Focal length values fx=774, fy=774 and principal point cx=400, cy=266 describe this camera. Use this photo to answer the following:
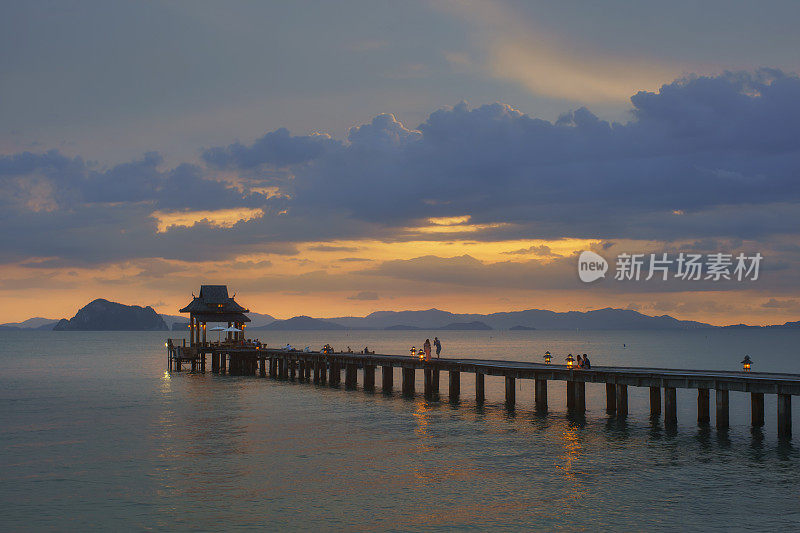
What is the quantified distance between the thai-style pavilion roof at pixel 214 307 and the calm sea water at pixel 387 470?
108ft

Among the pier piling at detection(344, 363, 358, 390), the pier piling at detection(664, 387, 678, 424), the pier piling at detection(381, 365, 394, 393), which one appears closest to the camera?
the pier piling at detection(664, 387, 678, 424)

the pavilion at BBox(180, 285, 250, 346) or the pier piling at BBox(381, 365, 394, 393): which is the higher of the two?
the pavilion at BBox(180, 285, 250, 346)

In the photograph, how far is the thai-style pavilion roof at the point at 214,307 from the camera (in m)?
81.5

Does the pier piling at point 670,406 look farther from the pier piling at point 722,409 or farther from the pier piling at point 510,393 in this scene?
the pier piling at point 510,393

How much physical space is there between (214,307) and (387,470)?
187 feet

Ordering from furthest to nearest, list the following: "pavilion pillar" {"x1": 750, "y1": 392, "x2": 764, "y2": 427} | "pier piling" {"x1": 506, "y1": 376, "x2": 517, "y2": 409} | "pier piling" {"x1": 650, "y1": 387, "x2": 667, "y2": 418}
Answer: "pier piling" {"x1": 506, "y1": 376, "x2": 517, "y2": 409}
"pier piling" {"x1": 650, "y1": 387, "x2": 667, "y2": 418}
"pavilion pillar" {"x1": 750, "y1": 392, "x2": 764, "y2": 427}

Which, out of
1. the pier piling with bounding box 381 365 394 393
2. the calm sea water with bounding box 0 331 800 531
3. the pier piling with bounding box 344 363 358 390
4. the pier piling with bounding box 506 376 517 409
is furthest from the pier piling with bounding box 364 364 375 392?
the pier piling with bounding box 506 376 517 409

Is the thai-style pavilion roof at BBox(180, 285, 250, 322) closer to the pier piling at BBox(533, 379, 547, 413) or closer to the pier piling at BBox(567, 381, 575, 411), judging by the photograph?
the pier piling at BBox(533, 379, 547, 413)

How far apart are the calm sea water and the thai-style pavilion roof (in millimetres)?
32815

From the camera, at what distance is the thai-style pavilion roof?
8150 centimetres

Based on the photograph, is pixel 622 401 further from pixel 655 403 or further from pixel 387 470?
pixel 387 470

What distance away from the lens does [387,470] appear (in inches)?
1109

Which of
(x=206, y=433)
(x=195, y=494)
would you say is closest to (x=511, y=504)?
(x=195, y=494)

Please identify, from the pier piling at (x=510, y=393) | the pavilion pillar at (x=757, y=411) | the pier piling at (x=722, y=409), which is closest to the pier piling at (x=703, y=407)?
the pier piling at (x=722, y=409)
